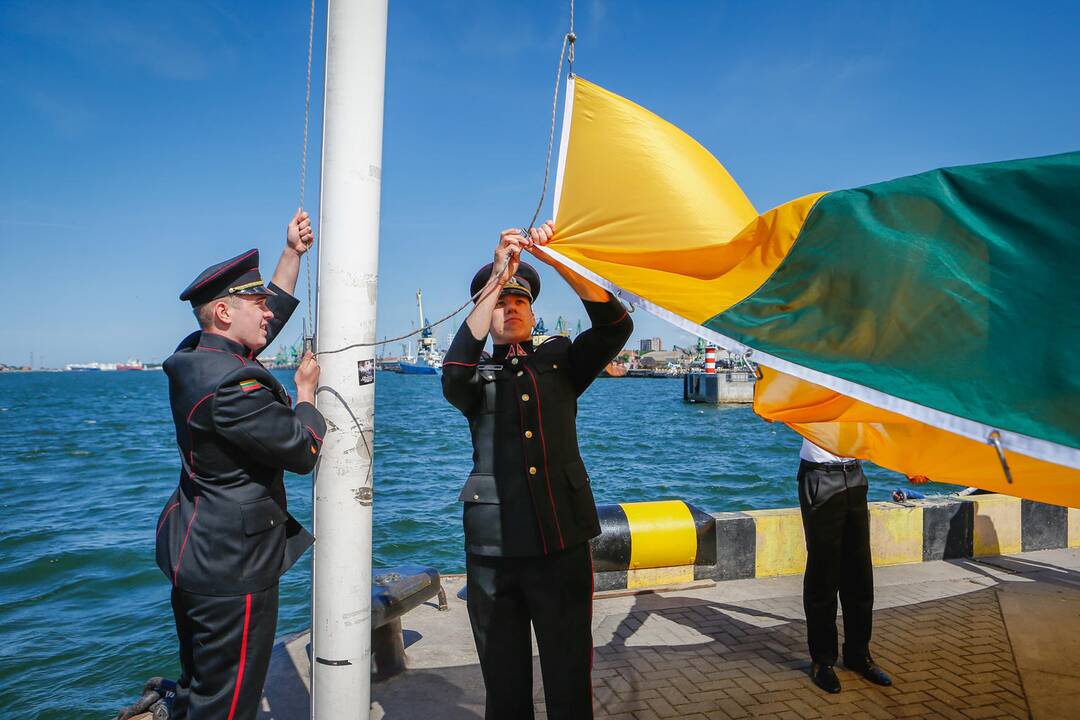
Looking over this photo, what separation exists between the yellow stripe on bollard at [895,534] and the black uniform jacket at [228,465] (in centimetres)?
619

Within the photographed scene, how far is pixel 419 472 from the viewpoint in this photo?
23.2 meters

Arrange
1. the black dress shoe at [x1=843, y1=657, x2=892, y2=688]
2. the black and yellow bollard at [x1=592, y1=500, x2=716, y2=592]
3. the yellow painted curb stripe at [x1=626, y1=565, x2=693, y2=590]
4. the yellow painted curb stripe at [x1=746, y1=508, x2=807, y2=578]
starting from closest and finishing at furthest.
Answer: the black dress shoe at [x1=843, y1=657, x2=892, y2=688] < the black and yellow bollard at [x1=592, y1=500, x2=716, y2=592] < the yellow painted curb stripe at [x1=626, y1=565, x2=693, y2=590] < the yellow painted curb stripe at [x1=746, y1=508, x2=807, y2=578]

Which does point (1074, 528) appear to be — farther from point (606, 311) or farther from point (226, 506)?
point (226, 506)

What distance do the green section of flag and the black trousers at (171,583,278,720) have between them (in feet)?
7.11

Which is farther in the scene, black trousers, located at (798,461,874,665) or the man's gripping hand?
black trousers, located at (798,461,874,665)

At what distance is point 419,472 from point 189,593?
20848 mm

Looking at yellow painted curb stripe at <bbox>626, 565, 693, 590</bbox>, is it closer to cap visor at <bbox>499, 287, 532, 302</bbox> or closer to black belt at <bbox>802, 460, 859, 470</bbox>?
black belt at <bbox>802, 460, 859, 470</bbox>

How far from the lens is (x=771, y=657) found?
195 inches

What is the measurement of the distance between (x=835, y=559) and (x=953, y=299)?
→ 2980mm

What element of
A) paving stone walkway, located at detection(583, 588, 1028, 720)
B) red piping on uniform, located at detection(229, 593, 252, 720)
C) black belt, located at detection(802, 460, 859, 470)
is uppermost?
black belt, located at detection(802, 460, 859, 470)

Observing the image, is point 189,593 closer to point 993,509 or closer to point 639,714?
point 639,714

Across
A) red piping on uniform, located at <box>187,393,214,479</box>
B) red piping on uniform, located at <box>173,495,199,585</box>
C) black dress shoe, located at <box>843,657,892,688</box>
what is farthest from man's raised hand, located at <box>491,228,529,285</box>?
black dress shoe, located at <box>843,657,892,688</box>

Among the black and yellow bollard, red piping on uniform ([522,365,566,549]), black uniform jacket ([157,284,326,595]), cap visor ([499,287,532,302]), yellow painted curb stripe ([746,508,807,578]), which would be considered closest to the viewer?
black uniform jacket ([157,284,326,595])

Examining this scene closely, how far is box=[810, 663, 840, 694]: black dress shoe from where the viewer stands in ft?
14.4
